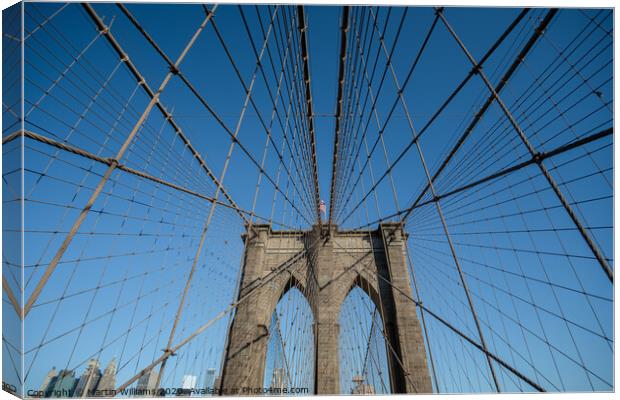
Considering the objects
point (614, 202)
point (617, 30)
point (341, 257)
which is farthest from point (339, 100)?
point (341, 257)

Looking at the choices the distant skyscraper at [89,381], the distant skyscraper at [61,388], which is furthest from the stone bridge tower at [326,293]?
the distant skyscraper at [61,388]

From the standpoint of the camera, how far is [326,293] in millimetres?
9227

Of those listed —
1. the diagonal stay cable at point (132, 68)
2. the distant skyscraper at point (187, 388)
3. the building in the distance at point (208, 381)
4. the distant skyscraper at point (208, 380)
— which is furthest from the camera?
the distant skyscraper at point (208, 380)

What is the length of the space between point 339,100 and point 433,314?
201 inches

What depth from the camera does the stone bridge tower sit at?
7668 millimetres

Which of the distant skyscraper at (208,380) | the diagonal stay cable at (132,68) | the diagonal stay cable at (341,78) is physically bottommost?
the distant skyscraper at (208,380)

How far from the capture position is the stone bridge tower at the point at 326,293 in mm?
7668

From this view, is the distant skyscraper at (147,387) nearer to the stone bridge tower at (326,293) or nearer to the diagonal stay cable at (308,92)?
the stone bridge tower at (326,293)

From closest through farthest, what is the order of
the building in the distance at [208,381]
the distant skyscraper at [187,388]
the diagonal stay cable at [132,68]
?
1. the diagonal stay cable at [132,68]
2. the distant skyscraper at [187,388]
3. the building in the distance at [208,381]

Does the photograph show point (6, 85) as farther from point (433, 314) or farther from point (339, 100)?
point (339, 100)

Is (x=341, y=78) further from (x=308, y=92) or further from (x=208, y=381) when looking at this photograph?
(x=208, y=381)

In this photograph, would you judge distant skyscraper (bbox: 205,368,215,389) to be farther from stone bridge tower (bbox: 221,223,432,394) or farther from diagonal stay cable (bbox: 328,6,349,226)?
diagonal stay cable (bbox: 328,6,349,226)

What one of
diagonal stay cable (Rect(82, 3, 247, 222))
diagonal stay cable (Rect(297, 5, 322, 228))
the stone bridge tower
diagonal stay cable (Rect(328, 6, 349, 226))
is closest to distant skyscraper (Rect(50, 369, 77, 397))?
diagonal stay cable (Rect(82, 3, 247, 222))

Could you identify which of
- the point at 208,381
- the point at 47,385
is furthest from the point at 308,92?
the point at 208,381
